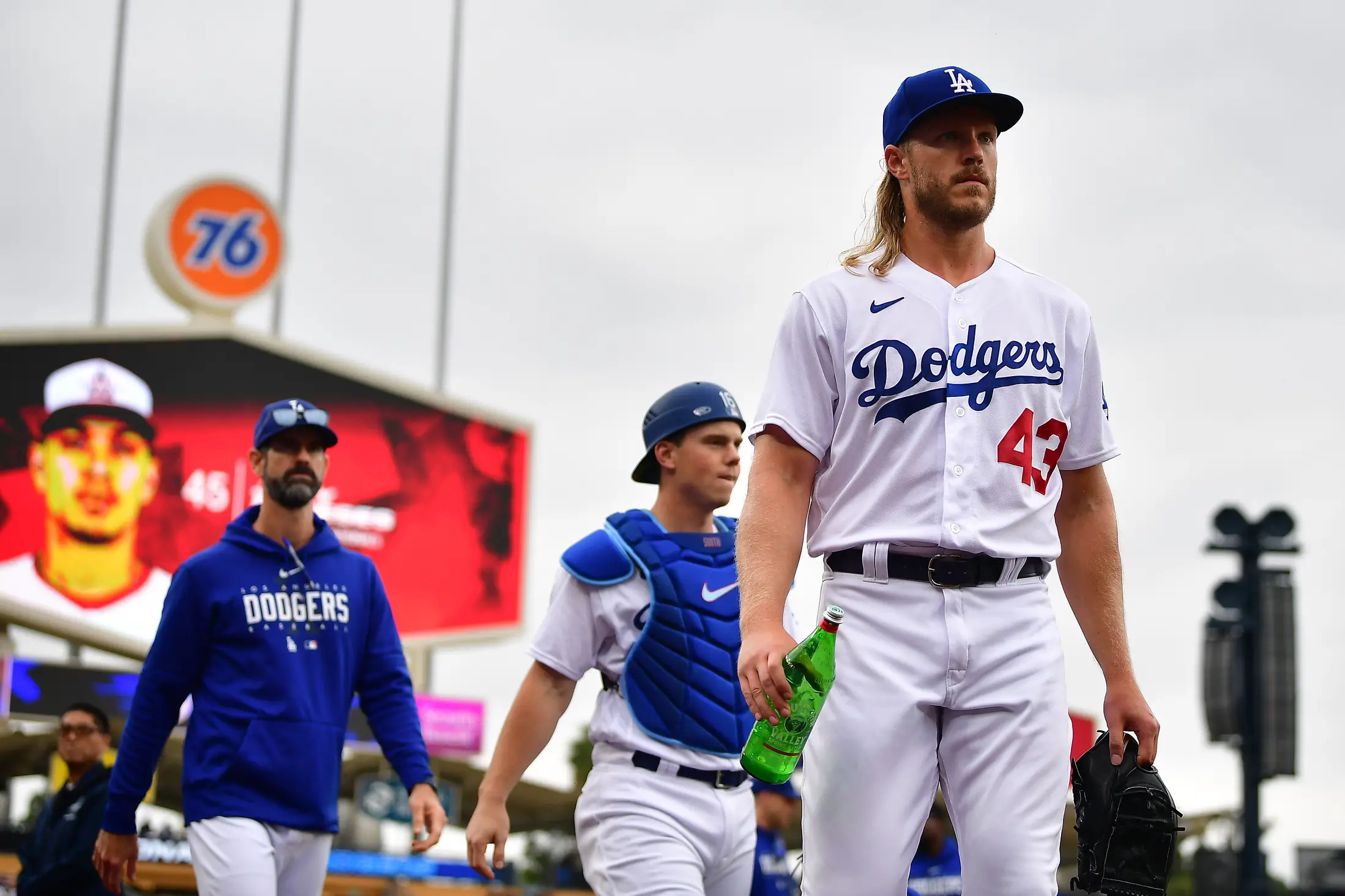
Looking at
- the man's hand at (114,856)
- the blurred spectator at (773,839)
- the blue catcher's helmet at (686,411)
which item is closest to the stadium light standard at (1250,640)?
the blurred spectator at (773,839)

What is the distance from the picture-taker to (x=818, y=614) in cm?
383

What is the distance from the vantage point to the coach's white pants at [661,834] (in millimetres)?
5375

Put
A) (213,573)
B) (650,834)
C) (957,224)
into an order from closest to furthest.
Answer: (957,224), (650,834), (213,573)

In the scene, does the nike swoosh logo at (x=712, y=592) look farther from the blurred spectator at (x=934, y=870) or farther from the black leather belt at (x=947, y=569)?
the blurred spectator at (x=934, y=870)

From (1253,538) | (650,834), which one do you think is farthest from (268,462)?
(1253,538)

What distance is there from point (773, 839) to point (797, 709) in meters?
5.30

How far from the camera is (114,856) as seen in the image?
591 centimetres

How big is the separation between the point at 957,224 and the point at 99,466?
25607 millimetres

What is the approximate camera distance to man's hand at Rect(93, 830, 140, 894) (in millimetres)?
5895

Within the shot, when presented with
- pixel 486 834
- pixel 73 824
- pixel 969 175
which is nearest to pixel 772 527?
pixel 969 175

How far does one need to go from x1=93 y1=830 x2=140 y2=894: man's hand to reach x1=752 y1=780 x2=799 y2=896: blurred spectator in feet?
7.28

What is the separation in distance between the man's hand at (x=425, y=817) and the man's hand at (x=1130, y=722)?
8.22ft

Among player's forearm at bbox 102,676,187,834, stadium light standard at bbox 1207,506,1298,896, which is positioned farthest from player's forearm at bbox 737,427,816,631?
stadium light standard at bbox 1207,506,1298,896

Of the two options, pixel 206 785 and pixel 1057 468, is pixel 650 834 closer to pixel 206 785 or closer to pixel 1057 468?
pixel 206 785
